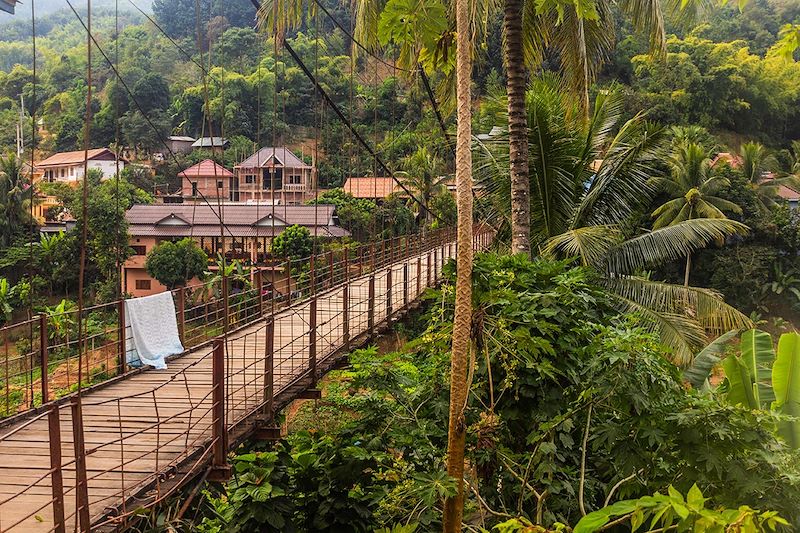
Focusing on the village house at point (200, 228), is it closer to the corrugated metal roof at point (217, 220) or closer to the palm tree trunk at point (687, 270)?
the corrugated metal roof at point (217, 220)

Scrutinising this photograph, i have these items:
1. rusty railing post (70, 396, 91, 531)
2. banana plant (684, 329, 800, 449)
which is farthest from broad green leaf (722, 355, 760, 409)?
rusty railing post (70, 396, 91, 531)

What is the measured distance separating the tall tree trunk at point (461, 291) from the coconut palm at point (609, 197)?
13.4ft

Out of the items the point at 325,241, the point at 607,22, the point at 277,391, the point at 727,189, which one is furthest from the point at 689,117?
the point at 277,391

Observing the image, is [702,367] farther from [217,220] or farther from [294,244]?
[217,220]

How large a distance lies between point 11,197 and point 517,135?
15465 mm

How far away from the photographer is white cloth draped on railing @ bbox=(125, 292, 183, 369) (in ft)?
15.8

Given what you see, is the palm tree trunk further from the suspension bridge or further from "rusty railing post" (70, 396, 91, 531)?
"rusty railing post" (70, 396, 91, 531)

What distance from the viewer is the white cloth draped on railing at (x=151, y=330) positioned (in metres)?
4.82

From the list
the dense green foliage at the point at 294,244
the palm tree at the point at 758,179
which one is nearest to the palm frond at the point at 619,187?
the dense green foliage at the point at 294,244

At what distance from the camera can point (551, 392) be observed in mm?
3135

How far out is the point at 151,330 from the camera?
498cm

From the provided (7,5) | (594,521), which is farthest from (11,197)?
(594,521)

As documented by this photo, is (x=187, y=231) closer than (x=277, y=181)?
Yes

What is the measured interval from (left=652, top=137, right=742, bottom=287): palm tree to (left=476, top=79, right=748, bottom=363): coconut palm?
11.4 m
